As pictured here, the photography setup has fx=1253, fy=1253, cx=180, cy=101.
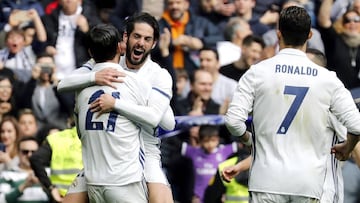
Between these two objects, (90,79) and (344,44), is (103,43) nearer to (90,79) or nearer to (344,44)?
(90,79)

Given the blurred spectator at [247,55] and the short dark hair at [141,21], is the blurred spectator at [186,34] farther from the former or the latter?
the short dark hair at [141,21]

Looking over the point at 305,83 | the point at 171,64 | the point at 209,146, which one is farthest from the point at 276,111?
the point at 171,64

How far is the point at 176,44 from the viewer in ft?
53.2

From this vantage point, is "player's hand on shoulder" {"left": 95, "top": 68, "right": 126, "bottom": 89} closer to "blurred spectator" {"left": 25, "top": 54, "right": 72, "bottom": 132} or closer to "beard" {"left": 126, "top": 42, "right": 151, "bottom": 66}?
"beard" {"left": 126, "top": 42, "right": 151, "bottom": 66}

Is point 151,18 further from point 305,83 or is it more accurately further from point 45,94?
point 45,94

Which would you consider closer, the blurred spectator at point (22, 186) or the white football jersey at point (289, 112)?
the white football jersey at point (289, 112)

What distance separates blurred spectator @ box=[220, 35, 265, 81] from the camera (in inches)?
620

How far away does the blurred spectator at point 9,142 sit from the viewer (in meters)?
14.9

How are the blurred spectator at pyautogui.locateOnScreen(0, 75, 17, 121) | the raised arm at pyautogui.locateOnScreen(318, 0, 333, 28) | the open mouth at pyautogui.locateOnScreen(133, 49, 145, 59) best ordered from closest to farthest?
the open mouth at pyautogui.locateOnScreen(133, 49, 145, 59) → the blurred spectator at pyautogui.locateOnScreen(0, 75, 17, 121) → the raised arm at pyautogui.locateOnScreen(318, 0, 333, 28)

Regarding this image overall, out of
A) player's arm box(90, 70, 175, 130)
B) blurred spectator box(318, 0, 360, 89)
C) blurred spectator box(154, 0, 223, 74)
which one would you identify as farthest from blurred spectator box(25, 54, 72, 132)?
player's arm box(90, 70, 175, 130)

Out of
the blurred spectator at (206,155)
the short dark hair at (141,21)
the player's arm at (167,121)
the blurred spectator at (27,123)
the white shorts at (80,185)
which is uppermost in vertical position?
the short dark hair at (141,21)

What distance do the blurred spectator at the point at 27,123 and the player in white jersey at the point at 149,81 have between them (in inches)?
224

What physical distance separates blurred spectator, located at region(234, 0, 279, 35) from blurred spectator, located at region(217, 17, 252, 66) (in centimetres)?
14

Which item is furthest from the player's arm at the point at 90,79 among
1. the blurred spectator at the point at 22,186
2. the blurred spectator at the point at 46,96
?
the blurred spectator at the point at 46,96
